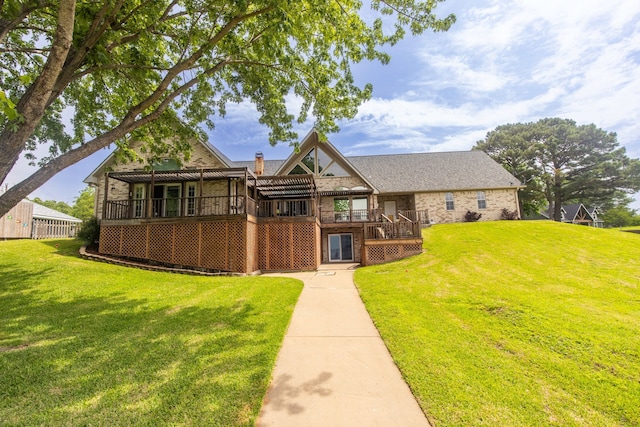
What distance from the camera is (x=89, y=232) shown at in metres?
14.3

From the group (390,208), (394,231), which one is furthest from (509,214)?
(394,231)

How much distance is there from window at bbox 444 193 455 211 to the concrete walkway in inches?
727

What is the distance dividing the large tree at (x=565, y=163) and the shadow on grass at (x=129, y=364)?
4144 centimetres

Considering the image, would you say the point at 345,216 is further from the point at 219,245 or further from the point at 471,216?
the point at 471,216

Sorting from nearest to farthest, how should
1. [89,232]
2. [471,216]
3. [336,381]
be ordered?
1. [336,381]
2. [89,232]
3. [471,216]

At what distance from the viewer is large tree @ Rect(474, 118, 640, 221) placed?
113ft

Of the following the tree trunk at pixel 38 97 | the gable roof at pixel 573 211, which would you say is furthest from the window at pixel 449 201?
the gable roof at pixel 573 211

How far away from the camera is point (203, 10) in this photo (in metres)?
6.79

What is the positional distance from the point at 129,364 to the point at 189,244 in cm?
947

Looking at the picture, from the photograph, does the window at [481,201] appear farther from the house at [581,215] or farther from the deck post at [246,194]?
the house at [581,215]

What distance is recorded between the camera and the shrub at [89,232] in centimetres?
1430

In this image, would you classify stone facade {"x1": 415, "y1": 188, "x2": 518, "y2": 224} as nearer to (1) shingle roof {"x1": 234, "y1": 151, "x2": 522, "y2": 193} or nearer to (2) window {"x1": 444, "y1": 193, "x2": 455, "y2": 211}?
(2) window {"x1": 444, "y1": 193, "x2": 455, "y2": 211}

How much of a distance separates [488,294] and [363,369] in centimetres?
532

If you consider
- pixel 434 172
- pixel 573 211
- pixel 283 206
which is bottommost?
pixel 283 206
